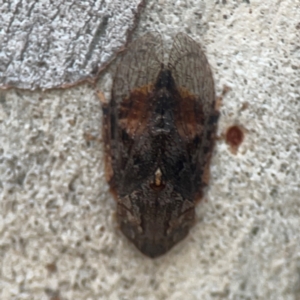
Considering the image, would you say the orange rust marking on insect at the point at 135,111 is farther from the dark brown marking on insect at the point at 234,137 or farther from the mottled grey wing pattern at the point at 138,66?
the dark brown marking on insect at the point at 234,137

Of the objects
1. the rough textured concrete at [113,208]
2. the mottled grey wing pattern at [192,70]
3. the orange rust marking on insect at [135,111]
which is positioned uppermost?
the mottled grey wing pattern at [192,70]

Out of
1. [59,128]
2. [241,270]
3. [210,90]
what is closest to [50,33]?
[59,128]

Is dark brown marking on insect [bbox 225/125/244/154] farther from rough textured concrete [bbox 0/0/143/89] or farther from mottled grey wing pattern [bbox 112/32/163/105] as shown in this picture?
rough textured concrete [bbox 0/0/143/89]

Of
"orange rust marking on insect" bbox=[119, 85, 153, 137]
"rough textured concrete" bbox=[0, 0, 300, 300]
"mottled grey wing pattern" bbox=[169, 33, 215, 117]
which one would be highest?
"mottled grey wing pattern" bbox=[169, 33, 215, 117]

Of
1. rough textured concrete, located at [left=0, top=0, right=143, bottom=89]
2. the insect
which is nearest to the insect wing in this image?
the insect

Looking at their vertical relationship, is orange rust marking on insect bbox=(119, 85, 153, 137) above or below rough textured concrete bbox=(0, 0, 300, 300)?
above

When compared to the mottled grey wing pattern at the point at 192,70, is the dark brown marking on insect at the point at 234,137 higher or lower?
lower

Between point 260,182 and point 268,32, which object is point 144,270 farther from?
point 268,32

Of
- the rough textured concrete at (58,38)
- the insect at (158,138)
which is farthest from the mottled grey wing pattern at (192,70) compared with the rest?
the rough textured concrete at (58,38)
